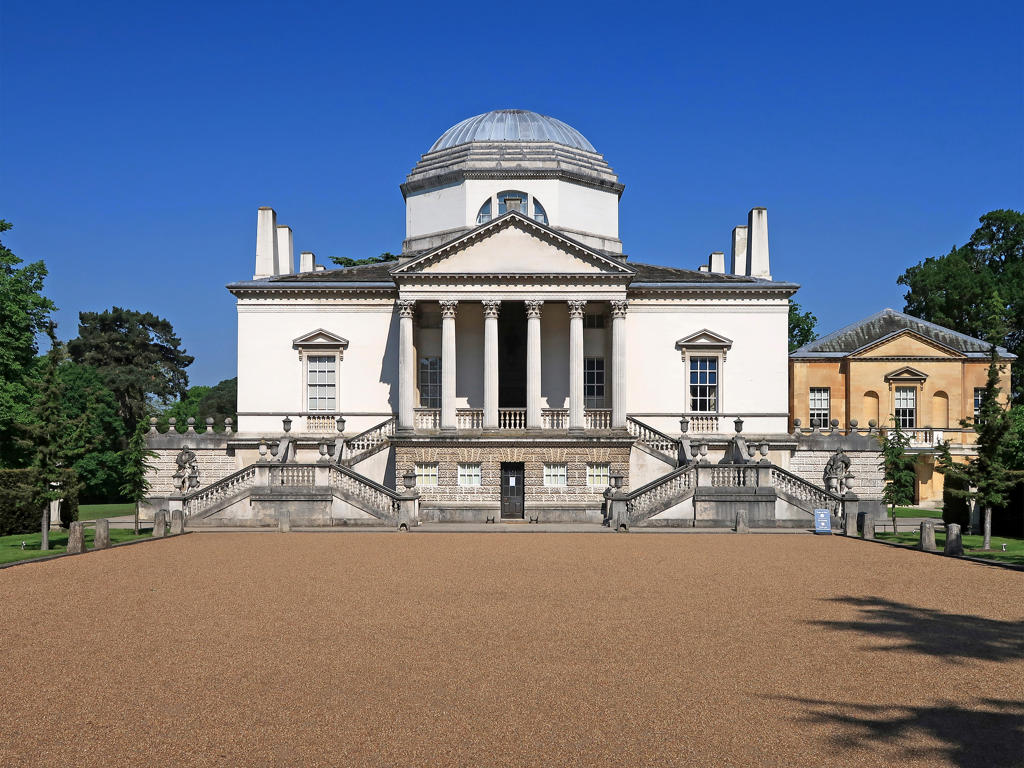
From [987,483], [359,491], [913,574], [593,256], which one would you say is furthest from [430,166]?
[913,574]

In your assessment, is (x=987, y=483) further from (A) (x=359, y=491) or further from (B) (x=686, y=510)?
(A) (x=359, y=491)

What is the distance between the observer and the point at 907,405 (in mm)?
51406

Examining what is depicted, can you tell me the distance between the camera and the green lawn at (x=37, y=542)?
81.2 feet

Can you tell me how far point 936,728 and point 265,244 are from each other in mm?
42518

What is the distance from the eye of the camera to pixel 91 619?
1431cm

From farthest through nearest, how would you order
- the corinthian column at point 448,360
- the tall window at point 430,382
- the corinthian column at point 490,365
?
the tall window at point 430,382, the corinthian column at point 448,360, the corinthian column at point 490,365

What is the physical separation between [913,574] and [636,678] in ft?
39.0

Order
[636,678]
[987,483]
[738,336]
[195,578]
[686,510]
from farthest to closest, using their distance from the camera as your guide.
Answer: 1. [738,336]
2. [686,510]
3. [987,483]
4. [195,578]
5. [636,678]

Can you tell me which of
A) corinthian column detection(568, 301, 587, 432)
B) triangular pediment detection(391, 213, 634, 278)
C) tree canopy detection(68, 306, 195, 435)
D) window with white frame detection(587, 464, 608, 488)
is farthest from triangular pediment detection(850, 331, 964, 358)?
tree canopy detection(68, 306, 195, 435)

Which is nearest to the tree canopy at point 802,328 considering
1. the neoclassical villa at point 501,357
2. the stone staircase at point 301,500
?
A: the neoclassical villa at point 501,357

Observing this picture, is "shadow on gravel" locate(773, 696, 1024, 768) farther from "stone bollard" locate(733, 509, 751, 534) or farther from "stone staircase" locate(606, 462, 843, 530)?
"stone staircase" locate(606, 462, 843, 530)

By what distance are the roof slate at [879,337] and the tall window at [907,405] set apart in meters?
3.05

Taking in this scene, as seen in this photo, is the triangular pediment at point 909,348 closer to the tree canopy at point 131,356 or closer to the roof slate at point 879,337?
the roof slate at point 879,337

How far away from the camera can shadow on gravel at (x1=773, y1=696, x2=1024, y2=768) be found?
7969 millimetres
